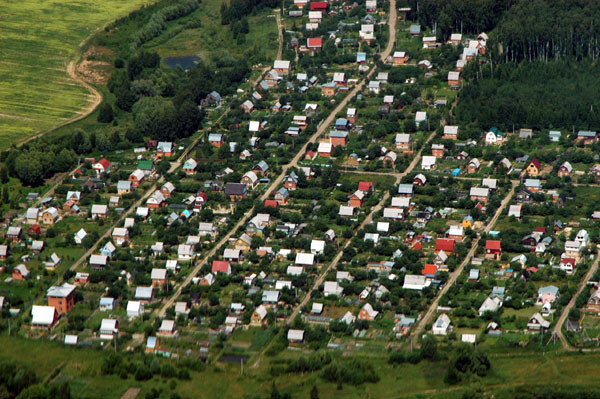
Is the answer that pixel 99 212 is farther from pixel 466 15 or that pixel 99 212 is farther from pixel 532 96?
pixel 466 15

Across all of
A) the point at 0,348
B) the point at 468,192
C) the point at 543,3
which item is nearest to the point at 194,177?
the point at 468,192

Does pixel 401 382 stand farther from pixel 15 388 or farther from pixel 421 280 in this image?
pixel 15 388

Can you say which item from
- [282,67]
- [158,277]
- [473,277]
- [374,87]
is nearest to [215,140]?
[282,67]

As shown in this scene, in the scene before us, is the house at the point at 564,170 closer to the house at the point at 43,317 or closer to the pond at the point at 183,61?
the pond at the point at 183,61

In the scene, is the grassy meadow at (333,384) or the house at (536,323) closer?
the grassy meadow at (333,384)

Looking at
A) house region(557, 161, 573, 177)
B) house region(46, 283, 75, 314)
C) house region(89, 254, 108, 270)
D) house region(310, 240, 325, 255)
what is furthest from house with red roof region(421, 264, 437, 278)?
house region(46, 283, 75, 314)

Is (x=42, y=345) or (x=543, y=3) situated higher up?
(x=543, y=3)

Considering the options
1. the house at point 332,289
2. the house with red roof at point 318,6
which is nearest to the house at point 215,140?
Result: the house at point 332,289
